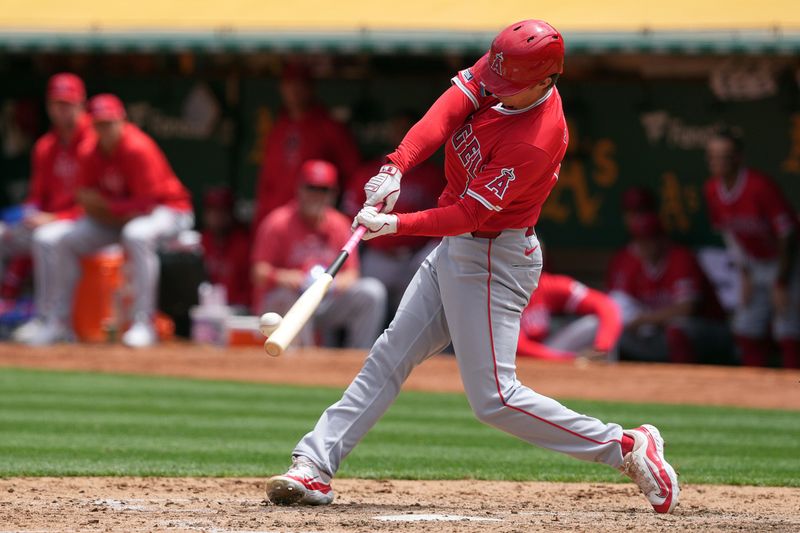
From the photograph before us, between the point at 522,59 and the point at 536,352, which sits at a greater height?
the point at 522,59

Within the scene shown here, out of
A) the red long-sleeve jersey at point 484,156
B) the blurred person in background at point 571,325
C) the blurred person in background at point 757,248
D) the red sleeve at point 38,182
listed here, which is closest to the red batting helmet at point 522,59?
Answer: the red long-sleeve jersey at point 484,156

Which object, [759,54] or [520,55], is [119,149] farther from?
[520,55]

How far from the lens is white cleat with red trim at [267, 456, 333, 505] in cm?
469

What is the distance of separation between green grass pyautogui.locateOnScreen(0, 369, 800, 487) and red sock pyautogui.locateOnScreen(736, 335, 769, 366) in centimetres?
267

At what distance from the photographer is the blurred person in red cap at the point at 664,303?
10914 millimetres

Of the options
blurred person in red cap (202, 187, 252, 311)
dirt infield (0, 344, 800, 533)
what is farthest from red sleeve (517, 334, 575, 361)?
dirt infield (0, 344, 800, 533)

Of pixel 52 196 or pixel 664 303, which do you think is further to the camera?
pixel 52 196

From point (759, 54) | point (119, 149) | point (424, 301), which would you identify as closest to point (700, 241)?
point (759, 54)

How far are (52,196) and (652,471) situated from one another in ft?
26.4

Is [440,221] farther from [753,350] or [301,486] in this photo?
[753,350]

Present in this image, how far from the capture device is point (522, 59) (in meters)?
4.50

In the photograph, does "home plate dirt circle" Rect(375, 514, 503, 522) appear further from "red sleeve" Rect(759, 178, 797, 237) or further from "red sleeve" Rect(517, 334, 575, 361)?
"red sleeve" Rect(759, 178, 797, 237)

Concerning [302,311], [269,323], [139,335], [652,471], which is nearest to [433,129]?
[302,311]

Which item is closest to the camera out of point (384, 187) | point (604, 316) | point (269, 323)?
point (269, 323)
